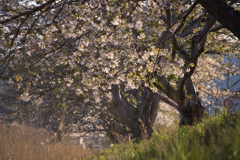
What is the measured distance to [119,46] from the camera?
21.4 feet

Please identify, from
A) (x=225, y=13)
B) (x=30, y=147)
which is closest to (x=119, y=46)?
(x=225, y=13)

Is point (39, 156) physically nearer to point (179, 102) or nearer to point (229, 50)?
point (179, 102)

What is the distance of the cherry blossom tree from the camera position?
402 centimetres

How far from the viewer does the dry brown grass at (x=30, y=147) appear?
18.1 feet

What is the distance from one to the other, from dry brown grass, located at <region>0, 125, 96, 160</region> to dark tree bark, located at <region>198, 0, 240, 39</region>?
5199mm

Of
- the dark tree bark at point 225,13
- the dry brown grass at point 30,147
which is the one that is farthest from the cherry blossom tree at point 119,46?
the dry brown grass at point 30,147

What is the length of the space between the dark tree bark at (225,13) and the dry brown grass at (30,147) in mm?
5199

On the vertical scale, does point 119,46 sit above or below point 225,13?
above

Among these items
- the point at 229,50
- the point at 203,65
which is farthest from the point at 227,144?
the point at 203,65

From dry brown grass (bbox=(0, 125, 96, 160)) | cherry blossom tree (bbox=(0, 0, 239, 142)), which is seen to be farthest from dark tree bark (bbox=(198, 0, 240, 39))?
dry brown grass (bbox=(0, 125, 96, 160))

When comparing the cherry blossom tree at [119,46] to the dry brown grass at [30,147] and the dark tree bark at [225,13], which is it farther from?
the dry brown grass at [30,147]

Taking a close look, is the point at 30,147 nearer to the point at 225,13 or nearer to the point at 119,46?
the point at 119,46

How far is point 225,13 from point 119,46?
3.67m

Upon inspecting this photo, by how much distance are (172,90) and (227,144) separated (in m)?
4.47
